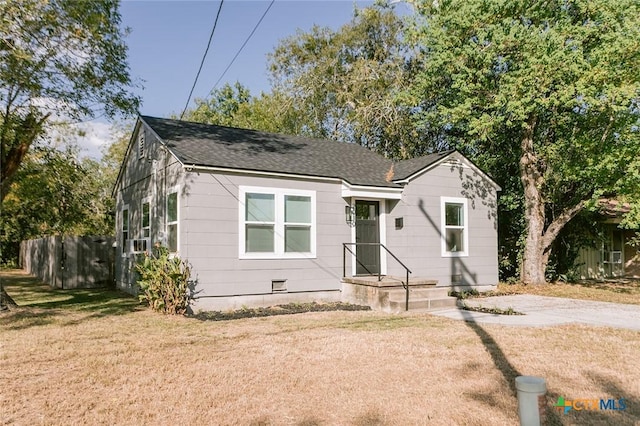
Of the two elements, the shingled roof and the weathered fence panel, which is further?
the weathered fence panel

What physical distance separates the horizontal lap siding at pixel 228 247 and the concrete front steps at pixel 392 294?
0.65m

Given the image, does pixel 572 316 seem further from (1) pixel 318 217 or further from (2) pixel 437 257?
(1) pixel 318 217

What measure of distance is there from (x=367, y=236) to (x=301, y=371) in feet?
24.3

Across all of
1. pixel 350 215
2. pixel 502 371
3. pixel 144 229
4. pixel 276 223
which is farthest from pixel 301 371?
pixel 144 229

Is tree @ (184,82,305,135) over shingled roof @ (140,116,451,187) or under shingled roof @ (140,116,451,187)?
over

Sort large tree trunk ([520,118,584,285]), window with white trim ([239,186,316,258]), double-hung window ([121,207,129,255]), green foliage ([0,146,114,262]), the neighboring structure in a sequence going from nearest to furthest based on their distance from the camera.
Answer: window with white trim ([239,186,316,258]) < green foliage ([0,146,114,262]) < double-hung window ([121,207,129,255]) < large tree trunk ([520,118,584,285]) < the neighboring structure

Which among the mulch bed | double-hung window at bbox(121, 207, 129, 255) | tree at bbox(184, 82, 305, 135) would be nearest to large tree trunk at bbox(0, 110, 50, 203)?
double-hung window at bbox(121, 207, 129, 255)

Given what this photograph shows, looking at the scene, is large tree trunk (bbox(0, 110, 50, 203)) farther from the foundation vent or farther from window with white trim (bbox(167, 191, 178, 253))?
the foundation vent

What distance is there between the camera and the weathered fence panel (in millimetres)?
15609

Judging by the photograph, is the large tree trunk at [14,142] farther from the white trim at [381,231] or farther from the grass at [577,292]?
the grass at [577,292]

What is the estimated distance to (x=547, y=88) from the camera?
13.5 meters

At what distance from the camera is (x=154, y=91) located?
1254 cm

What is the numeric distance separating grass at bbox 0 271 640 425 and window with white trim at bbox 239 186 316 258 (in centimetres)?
251

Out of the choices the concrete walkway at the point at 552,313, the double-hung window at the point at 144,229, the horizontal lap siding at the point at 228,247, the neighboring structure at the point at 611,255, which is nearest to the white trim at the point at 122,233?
the double-hung window at the point at 144,229
